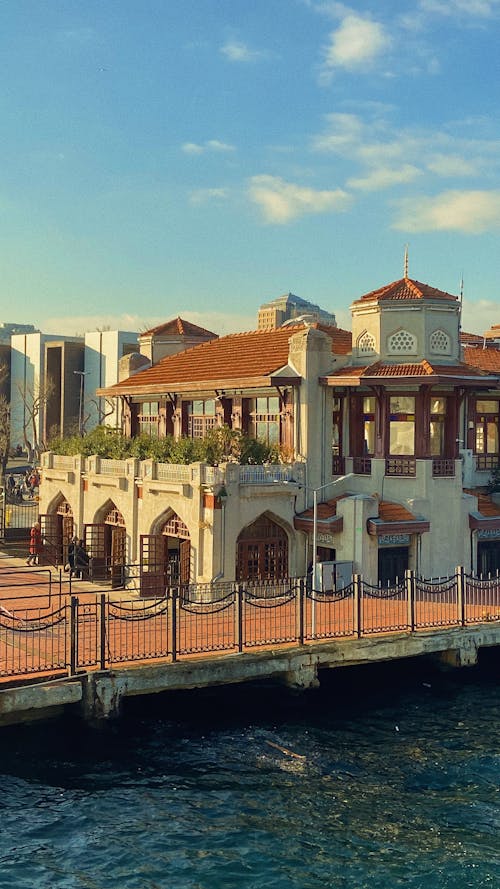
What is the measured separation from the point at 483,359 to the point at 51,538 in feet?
67.3

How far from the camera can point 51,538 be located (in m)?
41.5

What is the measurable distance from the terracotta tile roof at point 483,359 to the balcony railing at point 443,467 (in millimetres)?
6236

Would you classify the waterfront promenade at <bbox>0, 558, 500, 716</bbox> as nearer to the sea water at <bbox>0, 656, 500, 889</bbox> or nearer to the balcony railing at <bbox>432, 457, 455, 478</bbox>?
the sea water at <bbox>0, 656, 500, 889</bbox>

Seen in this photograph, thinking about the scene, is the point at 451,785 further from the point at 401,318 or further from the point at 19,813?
the point at 401,318

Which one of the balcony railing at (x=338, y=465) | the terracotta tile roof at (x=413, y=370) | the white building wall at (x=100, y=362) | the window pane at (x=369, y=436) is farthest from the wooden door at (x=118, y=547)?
the white building wall at (x=100, y=362)

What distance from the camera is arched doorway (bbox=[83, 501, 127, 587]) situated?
37.6 m

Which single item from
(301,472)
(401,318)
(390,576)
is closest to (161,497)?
(301,472)

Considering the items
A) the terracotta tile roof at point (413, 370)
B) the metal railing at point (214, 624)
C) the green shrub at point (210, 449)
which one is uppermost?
the terracotta tile roof at point (413, 370)

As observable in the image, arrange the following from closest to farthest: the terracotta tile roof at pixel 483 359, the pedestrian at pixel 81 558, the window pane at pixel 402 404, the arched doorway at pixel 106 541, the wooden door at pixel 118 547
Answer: the window pane at pixel 402 404 → the wooden door at pixel 118 547 → the pedestrian at pixel 81 558 → the arched doorway at pixel 106 541 → the terracotta tile roof at pixel 483 359

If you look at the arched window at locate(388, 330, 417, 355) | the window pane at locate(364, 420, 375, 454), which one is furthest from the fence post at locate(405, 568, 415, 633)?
the arched window at locate(388, 330, 417, 355)

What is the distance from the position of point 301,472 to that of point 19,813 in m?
18.8

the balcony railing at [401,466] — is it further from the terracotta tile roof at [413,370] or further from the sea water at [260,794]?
the sea water at [260,794]

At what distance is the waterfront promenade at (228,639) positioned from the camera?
2205 centimetres

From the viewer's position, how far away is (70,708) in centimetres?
2245
